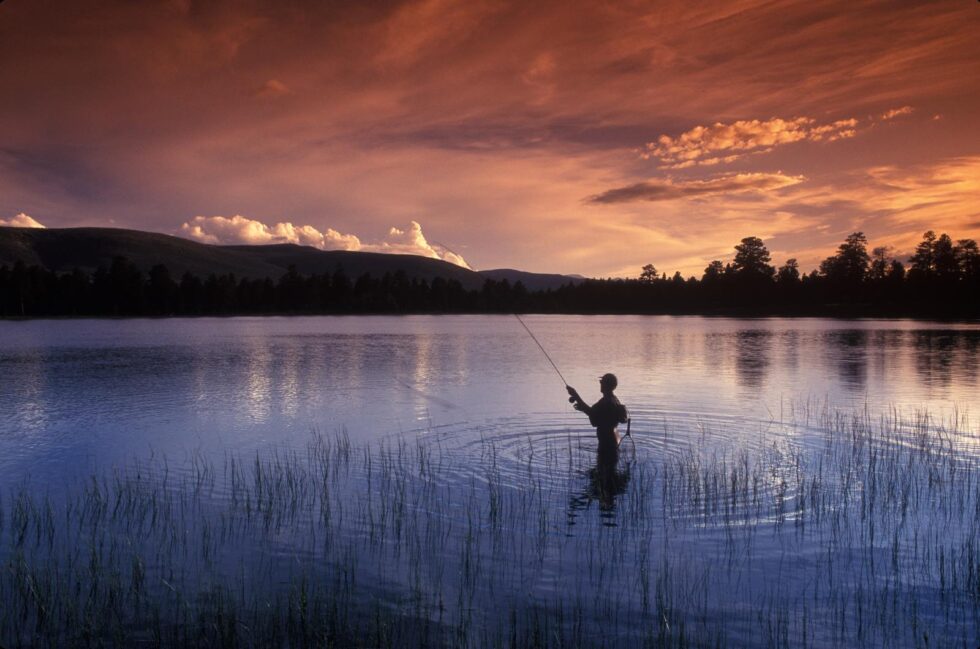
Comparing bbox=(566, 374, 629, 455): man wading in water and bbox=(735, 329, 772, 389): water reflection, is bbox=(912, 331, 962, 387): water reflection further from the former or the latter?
bbox=(566, 374, 629, 455): man wading in water

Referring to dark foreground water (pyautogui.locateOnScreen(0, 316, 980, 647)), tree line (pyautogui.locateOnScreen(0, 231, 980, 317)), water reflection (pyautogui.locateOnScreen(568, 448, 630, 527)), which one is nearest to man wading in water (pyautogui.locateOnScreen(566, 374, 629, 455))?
water reflection (pyautogui.locateOnScreen(568, 448, 630, 527))

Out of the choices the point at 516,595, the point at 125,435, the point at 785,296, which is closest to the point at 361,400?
the point at 125,435

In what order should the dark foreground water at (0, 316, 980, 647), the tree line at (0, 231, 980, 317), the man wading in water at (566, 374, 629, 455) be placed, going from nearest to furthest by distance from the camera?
the dark foreground water at (0, 316, 980, 647), the man wading in water at (566, 374, 629, 455), the tree line at (0, 231, 980, 317)

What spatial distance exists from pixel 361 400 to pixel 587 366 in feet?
65.8

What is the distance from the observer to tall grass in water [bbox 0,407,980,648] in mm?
8219

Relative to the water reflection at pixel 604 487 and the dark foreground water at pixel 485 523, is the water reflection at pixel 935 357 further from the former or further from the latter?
the water reflection at pixel 604 487

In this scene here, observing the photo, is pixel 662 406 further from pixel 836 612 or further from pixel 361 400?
pixel 836 612

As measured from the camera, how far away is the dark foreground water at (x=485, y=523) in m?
8.40

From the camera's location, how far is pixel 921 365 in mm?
40625

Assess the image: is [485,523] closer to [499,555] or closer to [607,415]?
[499,555]

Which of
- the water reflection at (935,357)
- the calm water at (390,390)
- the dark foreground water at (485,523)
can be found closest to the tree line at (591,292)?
the water reflection at (935,357)

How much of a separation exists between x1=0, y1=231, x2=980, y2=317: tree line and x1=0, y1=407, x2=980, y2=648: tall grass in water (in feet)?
446

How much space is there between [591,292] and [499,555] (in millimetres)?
181810

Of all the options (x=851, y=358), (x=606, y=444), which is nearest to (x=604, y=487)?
(x=606, y=444)
